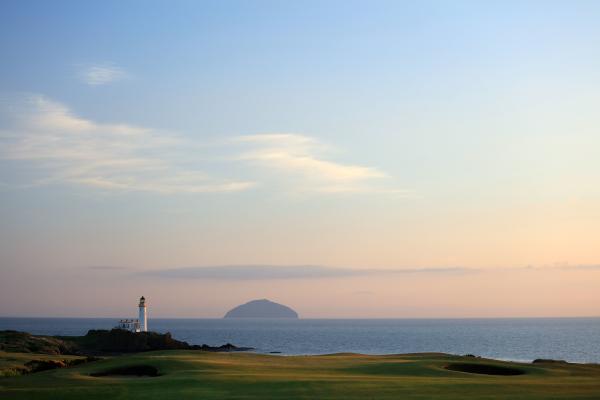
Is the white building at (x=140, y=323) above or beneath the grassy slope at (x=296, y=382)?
above

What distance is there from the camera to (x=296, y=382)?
30953 millimetres

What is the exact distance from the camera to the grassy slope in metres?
28.0

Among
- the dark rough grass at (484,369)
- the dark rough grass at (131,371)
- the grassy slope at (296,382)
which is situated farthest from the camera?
the dark rough grass at (484,369)

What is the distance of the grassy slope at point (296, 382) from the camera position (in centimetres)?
2800

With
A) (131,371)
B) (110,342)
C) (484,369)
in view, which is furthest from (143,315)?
(484,369)

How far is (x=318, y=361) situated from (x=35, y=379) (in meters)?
17.0

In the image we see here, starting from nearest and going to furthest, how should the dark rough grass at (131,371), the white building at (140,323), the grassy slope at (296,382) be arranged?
the grassy slope at (296,382) < the dark rough grass at (131,371) < the white building at (140,323)

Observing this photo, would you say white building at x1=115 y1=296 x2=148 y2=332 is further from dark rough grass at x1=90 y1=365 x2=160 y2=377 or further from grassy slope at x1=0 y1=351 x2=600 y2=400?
dark rough grass at x1=90 y1=365 x2=160 y2=377

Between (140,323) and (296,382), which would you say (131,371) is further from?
(140,323)

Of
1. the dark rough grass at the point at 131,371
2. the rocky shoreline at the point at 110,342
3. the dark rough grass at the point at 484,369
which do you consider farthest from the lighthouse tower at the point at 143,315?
the dark rough grass at the point at 484,369

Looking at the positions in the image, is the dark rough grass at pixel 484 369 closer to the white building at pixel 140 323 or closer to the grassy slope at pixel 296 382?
the grassy slope at pixel 296 382

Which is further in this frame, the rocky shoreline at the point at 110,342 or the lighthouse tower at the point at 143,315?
the lighthouse tower at the point at 143,315

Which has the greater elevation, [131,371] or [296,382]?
[296,382]

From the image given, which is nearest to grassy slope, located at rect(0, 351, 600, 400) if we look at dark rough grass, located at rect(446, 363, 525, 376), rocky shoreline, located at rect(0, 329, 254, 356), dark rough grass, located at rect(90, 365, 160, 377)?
dark rough grass, located at rect(90, 365, 160, 377)
